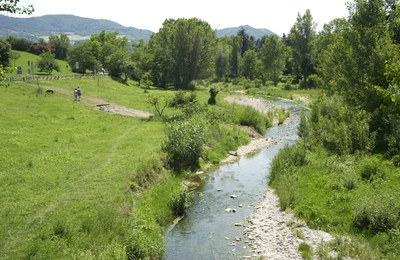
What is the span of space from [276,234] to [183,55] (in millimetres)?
89131

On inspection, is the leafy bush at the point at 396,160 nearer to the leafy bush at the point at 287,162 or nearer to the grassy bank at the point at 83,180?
Result: the leafy bush at the point at 287,162

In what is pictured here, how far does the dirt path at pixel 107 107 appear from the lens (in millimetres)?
55619

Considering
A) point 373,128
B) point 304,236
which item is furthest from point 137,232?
point 373,128

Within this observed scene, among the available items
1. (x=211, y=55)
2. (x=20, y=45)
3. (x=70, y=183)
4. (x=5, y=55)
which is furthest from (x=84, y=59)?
(x=70, y=183)

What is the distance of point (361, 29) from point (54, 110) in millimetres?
39933

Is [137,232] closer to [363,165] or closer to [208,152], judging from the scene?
[363,165]

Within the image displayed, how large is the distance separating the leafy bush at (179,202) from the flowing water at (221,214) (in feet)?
1.79

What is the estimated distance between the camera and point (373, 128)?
3675 cm

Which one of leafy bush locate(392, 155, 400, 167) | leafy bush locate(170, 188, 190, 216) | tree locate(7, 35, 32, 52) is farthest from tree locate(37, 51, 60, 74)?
leafy bush locate(392, 155, 400, 167)

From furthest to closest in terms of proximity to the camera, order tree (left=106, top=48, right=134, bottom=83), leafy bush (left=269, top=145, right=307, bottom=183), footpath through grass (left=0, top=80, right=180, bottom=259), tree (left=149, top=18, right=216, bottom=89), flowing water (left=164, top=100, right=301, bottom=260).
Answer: tree (left=149, top=18, right=216, bottom=89) < tree (left=106, top=48, right=134, bottom=83) < leafy bush (left=269, top=145, right=307, bottom=183) < flowing water (left=164, top=100, right=301, bottom=260) < footpath through grass (left=0, top=80, right=180, bottom=259)

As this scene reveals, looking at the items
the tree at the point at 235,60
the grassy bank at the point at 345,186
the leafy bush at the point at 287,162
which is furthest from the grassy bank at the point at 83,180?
the tree at the point at 235,60

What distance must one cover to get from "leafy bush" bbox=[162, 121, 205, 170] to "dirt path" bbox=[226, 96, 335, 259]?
9664mm

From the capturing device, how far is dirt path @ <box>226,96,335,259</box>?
21.0m

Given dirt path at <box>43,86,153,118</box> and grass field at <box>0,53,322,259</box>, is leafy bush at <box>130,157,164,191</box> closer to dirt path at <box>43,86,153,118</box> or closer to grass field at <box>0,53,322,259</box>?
grass field at <box>0,53,322,259</box>
